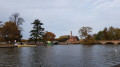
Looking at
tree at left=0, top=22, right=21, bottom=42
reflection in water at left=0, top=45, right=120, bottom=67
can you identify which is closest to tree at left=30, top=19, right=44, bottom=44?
tree at left=0, top=22, right=21, bottom=42

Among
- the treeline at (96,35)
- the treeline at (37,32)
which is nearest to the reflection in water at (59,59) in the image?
the treeline at (37,32)

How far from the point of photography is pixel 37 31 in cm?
10212

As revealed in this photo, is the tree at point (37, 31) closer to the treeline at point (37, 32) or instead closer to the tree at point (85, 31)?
the treeline at point (37, 32)

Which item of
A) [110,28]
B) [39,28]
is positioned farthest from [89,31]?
[39,28]

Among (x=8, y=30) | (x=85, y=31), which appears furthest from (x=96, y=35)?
(x=8, y=30)

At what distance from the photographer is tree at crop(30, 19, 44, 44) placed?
99069 millimetres

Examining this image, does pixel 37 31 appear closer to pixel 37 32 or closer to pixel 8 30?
pixel 37 32

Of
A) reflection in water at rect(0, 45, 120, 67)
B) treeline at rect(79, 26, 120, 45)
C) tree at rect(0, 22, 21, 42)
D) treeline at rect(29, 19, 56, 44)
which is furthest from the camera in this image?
treeline at rect(79, 26, 120, 45)

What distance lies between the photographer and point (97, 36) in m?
159

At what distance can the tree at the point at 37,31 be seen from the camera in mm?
99069

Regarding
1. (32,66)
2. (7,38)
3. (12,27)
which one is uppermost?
(12,27)

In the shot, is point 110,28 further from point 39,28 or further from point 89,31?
point 39,28

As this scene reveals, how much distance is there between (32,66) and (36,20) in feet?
290

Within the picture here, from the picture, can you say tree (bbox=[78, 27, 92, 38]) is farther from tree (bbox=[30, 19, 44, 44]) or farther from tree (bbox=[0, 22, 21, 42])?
tree (bbox=[0, 22, 21, 42])
